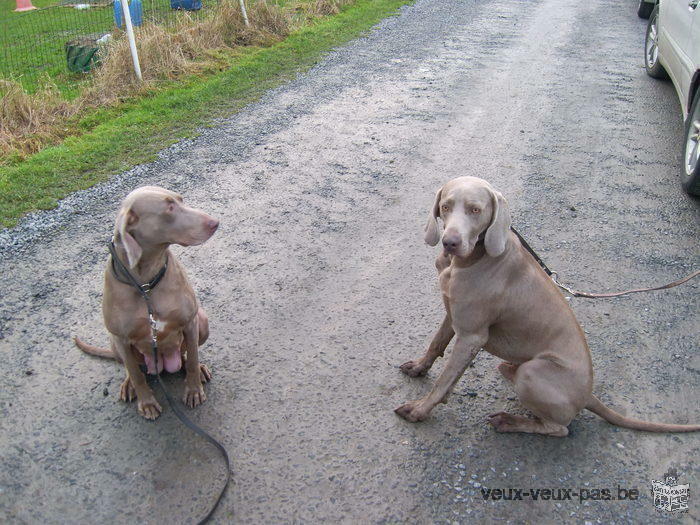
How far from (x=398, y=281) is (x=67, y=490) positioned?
8.65 feet

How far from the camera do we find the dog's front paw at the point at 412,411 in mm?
3303

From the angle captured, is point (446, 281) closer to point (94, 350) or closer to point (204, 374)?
point (204, 374)

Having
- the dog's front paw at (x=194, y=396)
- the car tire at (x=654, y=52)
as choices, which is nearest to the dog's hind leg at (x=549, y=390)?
the dog's front paw at (x=194, y=396)

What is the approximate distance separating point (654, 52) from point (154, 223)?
28.6 ft

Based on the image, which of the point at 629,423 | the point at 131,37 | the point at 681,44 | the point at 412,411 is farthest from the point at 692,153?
the point at 131,37

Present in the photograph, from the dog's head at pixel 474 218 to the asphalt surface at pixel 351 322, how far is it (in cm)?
106

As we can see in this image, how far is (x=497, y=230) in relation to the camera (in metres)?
3.01

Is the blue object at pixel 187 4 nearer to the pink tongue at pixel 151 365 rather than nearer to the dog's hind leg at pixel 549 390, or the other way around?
the pink tongue at pixel 151 365

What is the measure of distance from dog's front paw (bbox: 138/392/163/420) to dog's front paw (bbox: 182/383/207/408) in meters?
0.18

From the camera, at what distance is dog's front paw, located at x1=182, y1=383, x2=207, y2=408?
135 inches

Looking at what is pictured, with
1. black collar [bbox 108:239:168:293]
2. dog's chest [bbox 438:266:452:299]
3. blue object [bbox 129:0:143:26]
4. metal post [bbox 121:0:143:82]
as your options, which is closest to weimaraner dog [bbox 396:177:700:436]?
dog's chest [bbox 438:266:452:299]

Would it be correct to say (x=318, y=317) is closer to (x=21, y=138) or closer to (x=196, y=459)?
(x=196, y=459)

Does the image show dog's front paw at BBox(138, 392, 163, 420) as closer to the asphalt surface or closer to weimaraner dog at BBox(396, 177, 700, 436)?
the asphalt surface

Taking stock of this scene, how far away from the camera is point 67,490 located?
2912 mm
